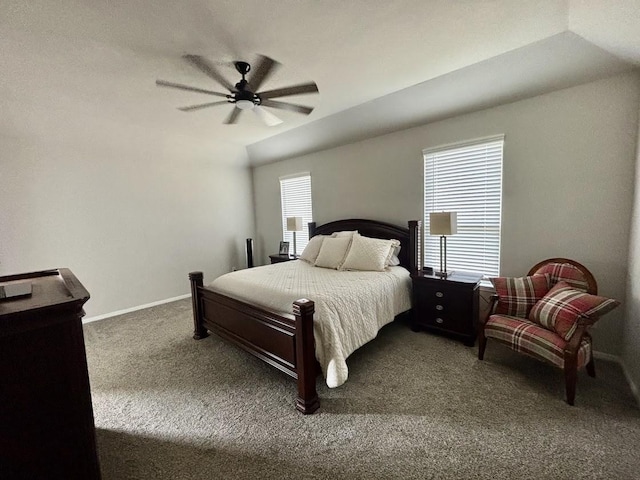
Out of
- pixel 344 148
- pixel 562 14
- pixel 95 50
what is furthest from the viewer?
pixel 344 148

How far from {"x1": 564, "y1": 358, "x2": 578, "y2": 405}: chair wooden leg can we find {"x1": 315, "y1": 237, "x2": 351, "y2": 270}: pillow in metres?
2.23

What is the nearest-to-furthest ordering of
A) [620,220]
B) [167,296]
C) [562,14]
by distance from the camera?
1. [562,14]
2. [620,220]
3. [167,296]

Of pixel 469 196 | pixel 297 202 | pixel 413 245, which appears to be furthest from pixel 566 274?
pixel 297 202

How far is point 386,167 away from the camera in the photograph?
3.91 metres

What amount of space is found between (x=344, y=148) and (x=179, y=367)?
3612 millimetres

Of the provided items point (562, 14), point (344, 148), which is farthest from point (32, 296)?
point (344, 148)

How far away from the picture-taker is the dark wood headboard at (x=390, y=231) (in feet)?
11.3

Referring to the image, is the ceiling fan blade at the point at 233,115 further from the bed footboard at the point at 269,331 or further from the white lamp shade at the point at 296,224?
the white lamp shade at the point at 296,224

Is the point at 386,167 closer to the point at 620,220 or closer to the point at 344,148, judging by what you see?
the point at 344,148

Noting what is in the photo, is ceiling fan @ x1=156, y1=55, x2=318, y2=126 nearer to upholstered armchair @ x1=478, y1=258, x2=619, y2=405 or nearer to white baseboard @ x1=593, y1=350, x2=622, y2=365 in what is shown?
upholstered armchair @ x1=478, y1=258, x2=619, y2=405

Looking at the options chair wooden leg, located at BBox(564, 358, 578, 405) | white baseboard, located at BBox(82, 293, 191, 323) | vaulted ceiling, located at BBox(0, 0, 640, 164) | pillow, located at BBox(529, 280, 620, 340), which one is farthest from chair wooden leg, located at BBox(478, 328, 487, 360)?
white baseboard, located at BBox(82, 293, 191, 323)

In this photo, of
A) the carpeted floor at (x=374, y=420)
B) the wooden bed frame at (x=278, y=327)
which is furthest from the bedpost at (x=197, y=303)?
the carpeted floor at (x=374, y=420)

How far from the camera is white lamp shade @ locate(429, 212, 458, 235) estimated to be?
Answer: 2969 mm

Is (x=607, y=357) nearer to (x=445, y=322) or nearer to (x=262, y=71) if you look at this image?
(x=445, y=322)
